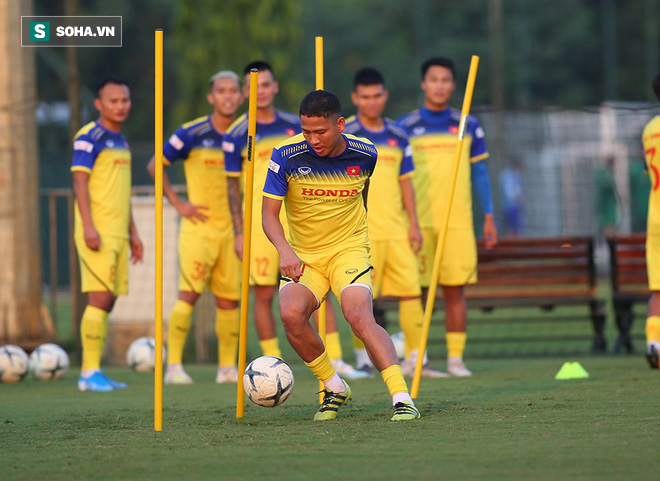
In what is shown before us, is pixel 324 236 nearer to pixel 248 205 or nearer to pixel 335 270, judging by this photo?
pixel 335 270

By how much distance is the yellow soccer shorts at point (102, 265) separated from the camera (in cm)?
1028

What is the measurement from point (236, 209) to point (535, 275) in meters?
4.76

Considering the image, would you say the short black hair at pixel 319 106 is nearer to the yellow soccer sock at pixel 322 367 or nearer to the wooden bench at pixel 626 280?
the yellow soccer sock at pixel 322 367

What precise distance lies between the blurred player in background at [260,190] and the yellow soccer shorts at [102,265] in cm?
109

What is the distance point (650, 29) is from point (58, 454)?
136 feet

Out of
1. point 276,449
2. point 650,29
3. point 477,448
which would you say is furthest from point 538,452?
point 650,29

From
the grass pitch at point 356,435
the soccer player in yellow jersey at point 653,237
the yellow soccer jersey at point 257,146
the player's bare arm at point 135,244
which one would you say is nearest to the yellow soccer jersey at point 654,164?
the soccer player in yellow jersey at point 653,237

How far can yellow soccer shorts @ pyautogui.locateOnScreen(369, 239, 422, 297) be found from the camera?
10.5 m

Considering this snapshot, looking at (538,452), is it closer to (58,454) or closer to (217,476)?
(217,476)

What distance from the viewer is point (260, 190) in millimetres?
10242

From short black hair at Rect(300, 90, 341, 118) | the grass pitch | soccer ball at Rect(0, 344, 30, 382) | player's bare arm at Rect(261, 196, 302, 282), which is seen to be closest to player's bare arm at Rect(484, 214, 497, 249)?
the grass pitch

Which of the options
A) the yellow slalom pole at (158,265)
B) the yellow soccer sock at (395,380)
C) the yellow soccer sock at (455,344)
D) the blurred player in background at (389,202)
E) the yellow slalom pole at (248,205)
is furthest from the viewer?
the yellow soccer sock at (455,344)

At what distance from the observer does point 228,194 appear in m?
10.4

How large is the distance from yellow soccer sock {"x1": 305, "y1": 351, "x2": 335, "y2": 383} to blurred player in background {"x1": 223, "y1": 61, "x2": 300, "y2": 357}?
272cm
